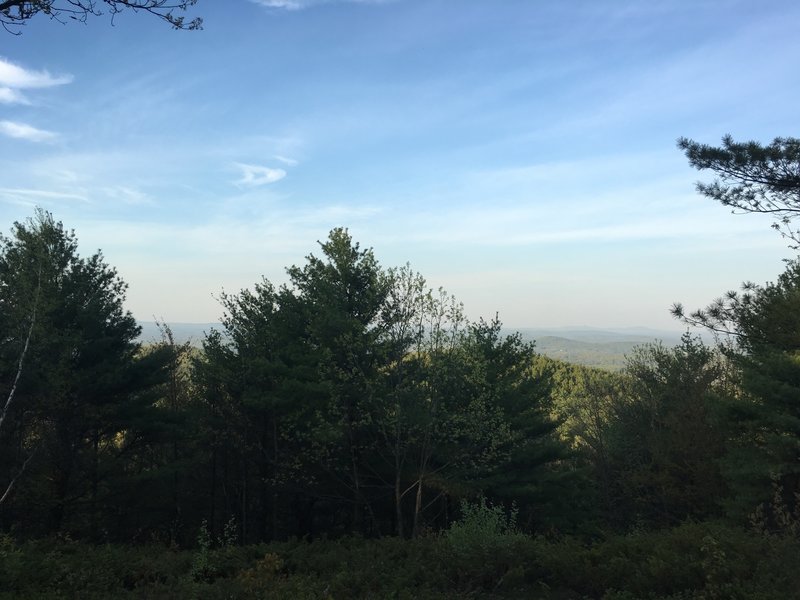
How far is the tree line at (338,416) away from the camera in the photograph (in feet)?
51.9

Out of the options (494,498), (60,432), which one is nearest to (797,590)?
(494,498)

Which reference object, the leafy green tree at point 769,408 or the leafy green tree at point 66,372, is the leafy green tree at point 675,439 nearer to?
the leafy green tree at point 769,408

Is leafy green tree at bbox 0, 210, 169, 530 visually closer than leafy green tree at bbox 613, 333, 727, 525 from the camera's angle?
Yes

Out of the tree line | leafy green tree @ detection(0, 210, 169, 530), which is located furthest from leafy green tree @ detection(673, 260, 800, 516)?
leafy green tree @ detection(0, 210, 169, 530)

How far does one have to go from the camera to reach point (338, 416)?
17672 millimetres

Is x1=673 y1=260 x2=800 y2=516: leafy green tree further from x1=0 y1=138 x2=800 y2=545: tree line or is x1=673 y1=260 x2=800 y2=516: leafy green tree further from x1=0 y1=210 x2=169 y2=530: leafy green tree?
x1=0 y1=210 x2=169 y2=530: leafy green tree

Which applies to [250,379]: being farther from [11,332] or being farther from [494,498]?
[494,498]

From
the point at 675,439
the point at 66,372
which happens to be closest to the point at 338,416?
the point at 66,372

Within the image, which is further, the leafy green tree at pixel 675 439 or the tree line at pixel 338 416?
the leafy green tree at pixel 675 439

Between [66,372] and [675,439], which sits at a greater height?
[66,372]

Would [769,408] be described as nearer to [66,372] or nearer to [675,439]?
[675,439]

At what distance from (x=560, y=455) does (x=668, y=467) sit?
409 cm

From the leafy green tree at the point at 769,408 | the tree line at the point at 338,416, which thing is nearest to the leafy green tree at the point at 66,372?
the tree line at the point at 338,416

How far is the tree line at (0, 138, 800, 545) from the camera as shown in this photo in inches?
623
